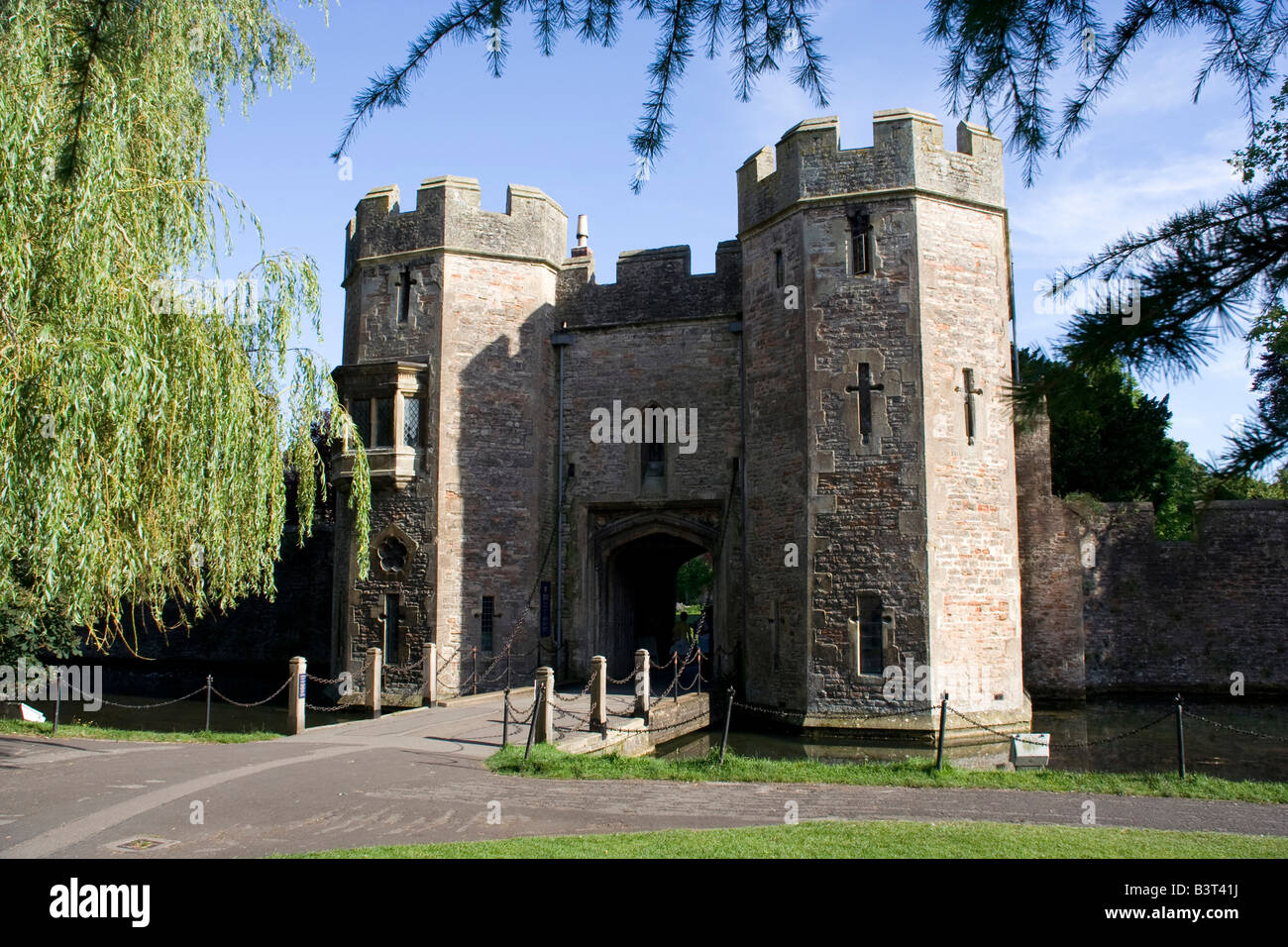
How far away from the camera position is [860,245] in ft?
53.0

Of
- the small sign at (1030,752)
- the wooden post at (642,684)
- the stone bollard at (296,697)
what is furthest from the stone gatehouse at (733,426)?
the stone bollard at (296,697)

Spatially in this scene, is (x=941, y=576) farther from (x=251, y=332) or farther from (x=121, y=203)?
(x=121, y=203)

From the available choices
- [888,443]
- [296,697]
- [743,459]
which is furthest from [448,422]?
[888,443]

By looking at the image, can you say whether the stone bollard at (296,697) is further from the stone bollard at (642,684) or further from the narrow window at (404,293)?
the narrow window at (404,293)

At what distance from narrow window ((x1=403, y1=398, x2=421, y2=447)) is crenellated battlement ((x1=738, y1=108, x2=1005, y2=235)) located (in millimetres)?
7424

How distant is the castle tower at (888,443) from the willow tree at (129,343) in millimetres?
8739

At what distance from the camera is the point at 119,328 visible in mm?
6820

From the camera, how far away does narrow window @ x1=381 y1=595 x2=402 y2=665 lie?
1822 cm

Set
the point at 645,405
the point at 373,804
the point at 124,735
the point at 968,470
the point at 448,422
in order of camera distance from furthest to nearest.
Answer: the point at 645,405 → the point at 448,422 → the point at 968,470 → the point at 124,735 → the point at 373,804

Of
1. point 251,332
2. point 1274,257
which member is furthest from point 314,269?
point 1274,257

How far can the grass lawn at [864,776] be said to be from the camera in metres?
9.74

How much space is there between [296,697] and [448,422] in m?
6.51

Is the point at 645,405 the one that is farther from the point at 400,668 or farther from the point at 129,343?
the point at 129,343

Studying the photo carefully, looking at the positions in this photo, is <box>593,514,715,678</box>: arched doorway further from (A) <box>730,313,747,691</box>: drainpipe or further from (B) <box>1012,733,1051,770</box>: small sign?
(B) <box>1012,733,1051,770</box>: small sign
